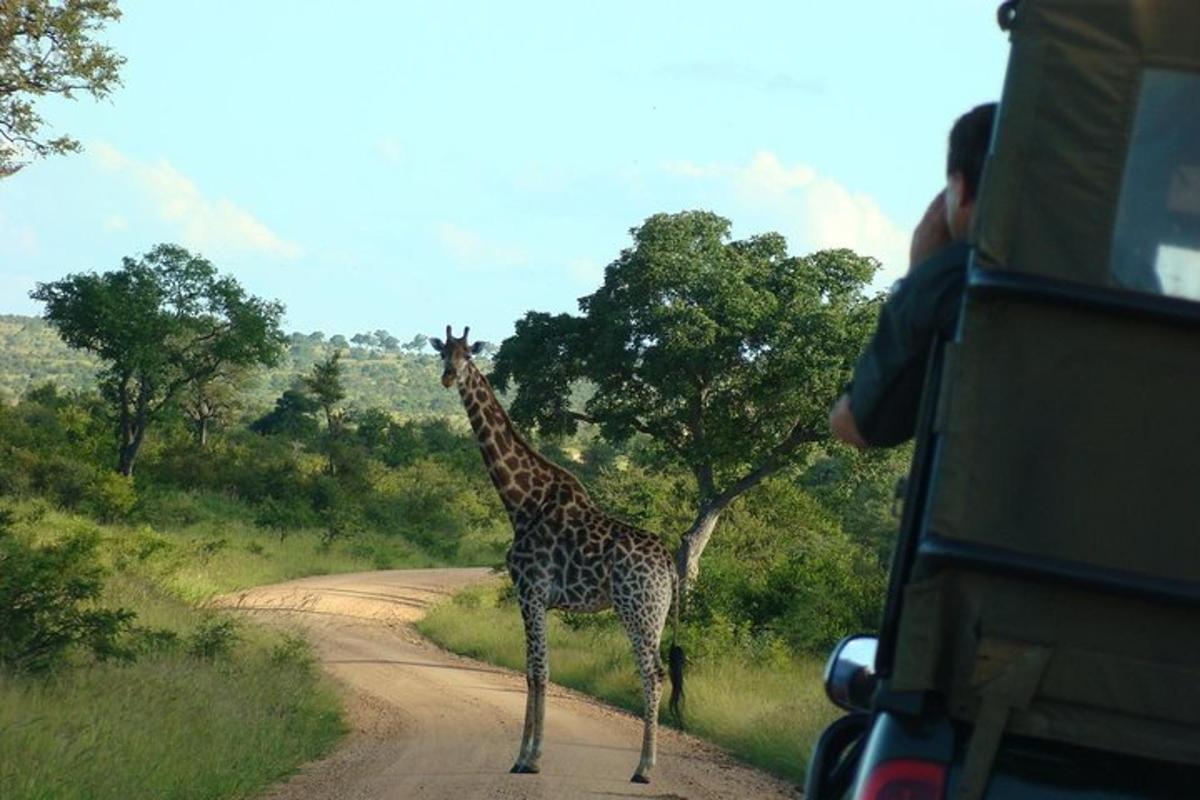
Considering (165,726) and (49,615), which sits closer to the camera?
(165,726)

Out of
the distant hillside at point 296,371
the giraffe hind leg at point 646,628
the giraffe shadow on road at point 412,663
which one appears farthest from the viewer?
the distant hillside at point 296,371

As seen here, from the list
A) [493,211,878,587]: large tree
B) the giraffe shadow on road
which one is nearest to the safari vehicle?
the giraffe shadow on road

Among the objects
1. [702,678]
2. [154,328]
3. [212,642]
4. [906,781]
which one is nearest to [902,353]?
[906,781]

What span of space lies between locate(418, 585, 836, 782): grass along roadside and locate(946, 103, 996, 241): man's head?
8822mm

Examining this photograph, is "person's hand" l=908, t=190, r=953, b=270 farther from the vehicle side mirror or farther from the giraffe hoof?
the giraffe hoof

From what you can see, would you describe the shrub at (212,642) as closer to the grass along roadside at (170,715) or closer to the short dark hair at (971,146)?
the grass along roadside at (170,715)

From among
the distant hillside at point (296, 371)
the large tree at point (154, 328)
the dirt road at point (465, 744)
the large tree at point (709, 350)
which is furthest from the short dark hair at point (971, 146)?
the distant hillside at point (296, 371)

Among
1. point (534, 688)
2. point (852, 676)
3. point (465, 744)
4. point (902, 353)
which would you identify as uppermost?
point (902, 353)

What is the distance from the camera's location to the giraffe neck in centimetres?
1286

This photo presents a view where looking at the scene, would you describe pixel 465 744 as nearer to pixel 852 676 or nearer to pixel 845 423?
pixel 852 676

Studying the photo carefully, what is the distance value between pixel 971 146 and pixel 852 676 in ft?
3.18

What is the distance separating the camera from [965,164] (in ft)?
11.1

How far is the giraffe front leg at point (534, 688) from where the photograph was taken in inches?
445

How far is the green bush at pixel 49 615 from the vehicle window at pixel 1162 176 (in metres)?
9.94
